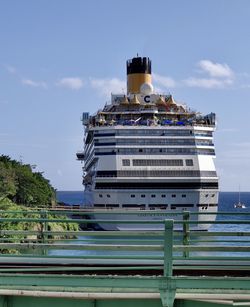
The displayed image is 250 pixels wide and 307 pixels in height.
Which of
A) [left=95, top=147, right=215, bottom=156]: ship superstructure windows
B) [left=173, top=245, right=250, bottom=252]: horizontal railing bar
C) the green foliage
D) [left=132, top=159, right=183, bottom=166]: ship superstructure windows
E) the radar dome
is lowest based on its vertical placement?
[left=173, top=245, right=250, bottom=252]: horizontal railing bar

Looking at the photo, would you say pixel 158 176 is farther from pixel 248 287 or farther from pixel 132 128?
pixel 248 287

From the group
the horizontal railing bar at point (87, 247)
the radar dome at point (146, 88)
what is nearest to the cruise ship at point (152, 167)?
the radar dome at point (146, 88)

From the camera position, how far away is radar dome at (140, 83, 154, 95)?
74981 mm

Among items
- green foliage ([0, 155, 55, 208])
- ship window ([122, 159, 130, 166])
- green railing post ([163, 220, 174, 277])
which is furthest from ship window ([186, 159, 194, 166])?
green railing post ([163, 220, 174, 277])

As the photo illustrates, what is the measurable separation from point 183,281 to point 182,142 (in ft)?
179

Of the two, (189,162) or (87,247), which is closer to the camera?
(87,247)

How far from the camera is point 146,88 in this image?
75.8m

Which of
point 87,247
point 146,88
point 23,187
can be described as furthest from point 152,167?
point 87,247

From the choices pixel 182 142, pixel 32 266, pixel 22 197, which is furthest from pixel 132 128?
pixel 32 266

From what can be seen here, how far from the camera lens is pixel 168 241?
283 inches

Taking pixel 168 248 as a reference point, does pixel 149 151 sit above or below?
above

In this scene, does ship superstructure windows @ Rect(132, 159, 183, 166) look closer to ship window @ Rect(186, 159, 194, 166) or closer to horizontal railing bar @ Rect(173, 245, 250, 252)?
ship window @ Rect(186, 159, 194, 166)

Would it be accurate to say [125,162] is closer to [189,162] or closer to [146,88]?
[189,162]

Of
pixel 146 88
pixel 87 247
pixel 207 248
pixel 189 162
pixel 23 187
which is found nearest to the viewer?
pixel 207 248
